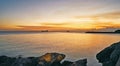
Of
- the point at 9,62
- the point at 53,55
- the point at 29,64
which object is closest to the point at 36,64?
the point at 29,64

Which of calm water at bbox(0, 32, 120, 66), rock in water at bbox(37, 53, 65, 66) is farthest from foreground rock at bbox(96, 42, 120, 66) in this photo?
rock in water at bbox(37, 53, 65, 66)

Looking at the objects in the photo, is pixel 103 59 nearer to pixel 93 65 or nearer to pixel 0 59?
pixel 93 65

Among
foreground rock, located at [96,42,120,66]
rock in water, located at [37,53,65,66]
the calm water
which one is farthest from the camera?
the calm water

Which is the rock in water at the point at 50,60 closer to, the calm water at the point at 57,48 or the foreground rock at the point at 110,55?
the foreground rock at the point at 110,55

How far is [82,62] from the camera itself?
2953cm

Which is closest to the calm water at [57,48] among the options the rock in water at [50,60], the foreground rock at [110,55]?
the foreground rock at [110,55]

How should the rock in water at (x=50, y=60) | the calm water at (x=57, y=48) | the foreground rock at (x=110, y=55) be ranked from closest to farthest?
the foreground rock at (x=110, y=55)
the rock in water at (x=50, y=60)
the calm water at (x=57, y=48)

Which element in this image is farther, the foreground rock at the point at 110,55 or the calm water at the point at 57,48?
the calm water at the point at 57,48

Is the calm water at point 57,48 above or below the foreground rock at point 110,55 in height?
below

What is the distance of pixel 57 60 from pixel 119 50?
1061 centimetres

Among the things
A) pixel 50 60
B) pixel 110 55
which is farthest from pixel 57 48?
pixel 50 60

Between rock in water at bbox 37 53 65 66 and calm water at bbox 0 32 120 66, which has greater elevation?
rock in water at bbox 37 53 65 66

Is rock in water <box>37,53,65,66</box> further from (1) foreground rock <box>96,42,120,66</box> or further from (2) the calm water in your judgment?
(2) the calm water

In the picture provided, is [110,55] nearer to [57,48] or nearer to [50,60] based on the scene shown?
[50,60]
